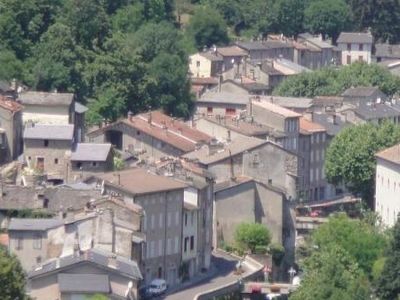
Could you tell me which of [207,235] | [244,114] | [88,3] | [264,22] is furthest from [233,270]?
[264,22]

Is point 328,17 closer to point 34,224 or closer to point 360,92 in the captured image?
point 360,92

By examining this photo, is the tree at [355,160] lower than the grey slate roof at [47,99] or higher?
lower

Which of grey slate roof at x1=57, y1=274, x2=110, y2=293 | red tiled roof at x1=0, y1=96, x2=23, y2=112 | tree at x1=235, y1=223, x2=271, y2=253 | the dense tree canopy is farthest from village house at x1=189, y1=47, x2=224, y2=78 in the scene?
grey slate roof at x1=57, y1=274, x2=110, y2=293

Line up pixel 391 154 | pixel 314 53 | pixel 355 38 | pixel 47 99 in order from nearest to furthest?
pixel 47 99
pixel 391 154
pixel 314 53
pixel 355 38

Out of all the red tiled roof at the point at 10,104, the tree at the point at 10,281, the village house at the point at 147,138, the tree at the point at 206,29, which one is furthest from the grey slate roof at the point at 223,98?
the tree at the point at 10,281

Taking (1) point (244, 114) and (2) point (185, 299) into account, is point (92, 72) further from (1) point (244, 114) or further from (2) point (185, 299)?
(2) point (185, 299)

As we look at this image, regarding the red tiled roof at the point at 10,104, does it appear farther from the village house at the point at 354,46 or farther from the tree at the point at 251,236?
the village house at the point at 354,46

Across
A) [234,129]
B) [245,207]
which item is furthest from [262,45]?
[245,207]
